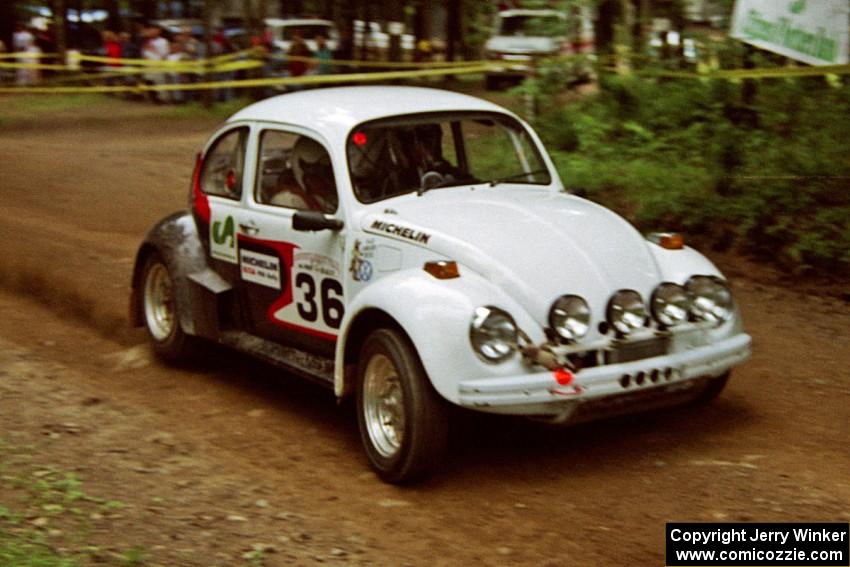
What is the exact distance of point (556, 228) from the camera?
6309 mm

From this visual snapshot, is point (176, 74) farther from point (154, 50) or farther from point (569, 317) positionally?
point (569, 317)

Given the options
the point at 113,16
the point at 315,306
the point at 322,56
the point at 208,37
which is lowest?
the point at 315,306

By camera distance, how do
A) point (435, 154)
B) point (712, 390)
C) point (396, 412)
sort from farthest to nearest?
point (435, 154)
point (712, 390)
point (396, 412)

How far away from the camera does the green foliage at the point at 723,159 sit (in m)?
10.1

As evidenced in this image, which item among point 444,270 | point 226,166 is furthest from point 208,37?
point 444,270

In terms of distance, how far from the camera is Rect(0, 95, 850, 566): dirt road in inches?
209

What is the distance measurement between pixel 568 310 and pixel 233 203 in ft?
8.65

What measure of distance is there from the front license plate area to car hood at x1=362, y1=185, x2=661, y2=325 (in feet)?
0.74

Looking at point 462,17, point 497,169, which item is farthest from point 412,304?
point 462,17

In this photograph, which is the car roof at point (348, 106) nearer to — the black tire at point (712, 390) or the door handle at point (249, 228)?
the door handle at point (249, 228)

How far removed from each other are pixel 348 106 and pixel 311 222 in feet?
2.86

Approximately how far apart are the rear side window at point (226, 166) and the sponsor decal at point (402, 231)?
1.38 meters

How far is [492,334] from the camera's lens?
570cm

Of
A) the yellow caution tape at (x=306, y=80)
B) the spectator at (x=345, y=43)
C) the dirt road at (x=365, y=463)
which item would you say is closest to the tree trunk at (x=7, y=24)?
the spectator at (x=345, y=43)
